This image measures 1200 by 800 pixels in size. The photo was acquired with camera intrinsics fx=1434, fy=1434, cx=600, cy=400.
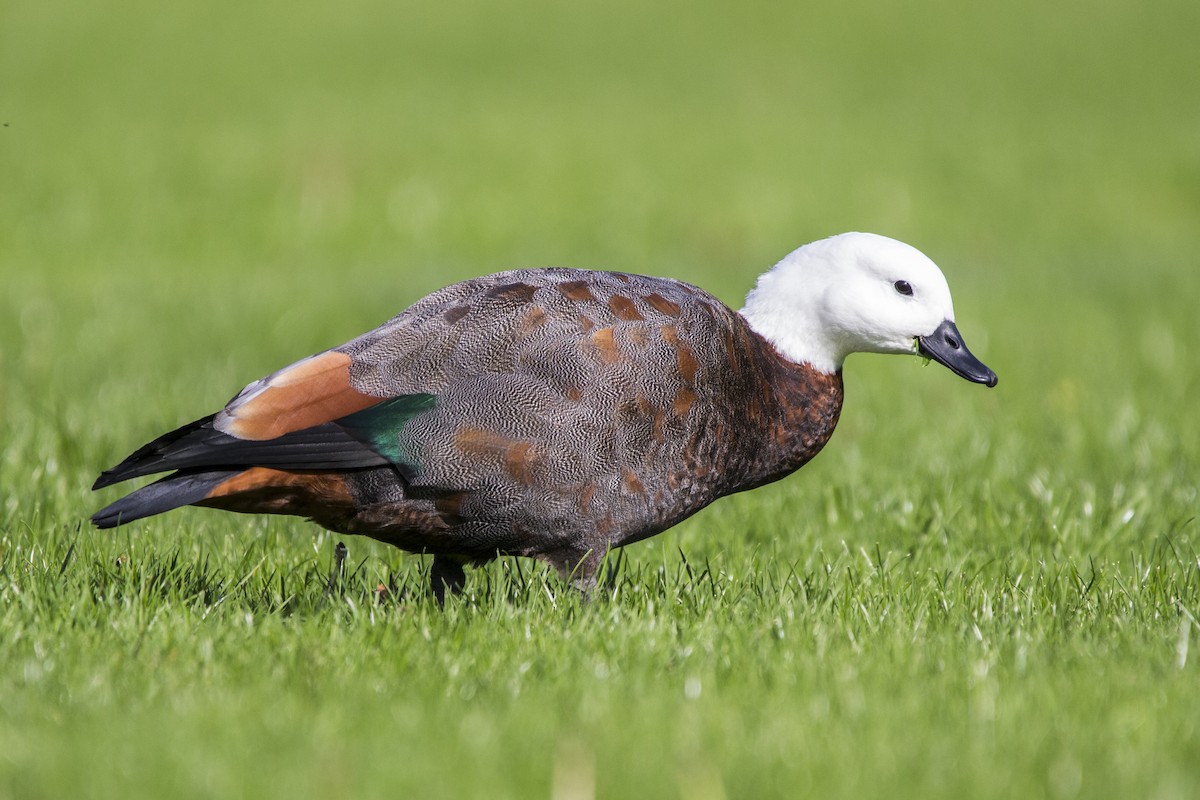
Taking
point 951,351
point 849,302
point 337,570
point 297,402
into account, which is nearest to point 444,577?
point 337,570

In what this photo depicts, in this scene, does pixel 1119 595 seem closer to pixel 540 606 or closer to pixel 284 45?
pixel 540 606

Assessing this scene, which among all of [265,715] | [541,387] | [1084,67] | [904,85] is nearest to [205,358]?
[541,387]

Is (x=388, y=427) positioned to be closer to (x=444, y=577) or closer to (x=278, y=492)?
(x=278, y=492)

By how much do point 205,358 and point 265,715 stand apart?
557 cm

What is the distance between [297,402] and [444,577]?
2.63 ft

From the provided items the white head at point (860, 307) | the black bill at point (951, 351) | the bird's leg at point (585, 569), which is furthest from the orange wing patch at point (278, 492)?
the black bill at point (951, 351)

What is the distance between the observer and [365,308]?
9031 mm

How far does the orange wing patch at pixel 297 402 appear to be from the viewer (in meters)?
3.71

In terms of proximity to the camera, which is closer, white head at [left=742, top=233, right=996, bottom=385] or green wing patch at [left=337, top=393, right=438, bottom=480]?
green wing patch at [left=337, top=393, right=438, bottom=480]

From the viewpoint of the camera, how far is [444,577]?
14.0ft

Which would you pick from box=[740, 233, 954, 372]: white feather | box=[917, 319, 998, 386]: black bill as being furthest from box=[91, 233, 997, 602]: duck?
box=[917, 319, 998, 386]: black bill

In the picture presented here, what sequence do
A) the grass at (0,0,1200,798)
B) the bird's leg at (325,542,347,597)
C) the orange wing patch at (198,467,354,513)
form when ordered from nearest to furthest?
the grass at (0,0,1200,798) < the orange wing patch at (198,467,354,513) < the bird's leg at (325,542,347,597)

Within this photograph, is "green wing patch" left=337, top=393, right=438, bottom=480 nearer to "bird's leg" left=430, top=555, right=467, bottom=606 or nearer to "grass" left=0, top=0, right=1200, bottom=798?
"grass" left=0, top=0, right=1200, bottom=798

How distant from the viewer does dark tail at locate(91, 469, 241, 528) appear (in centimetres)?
359
